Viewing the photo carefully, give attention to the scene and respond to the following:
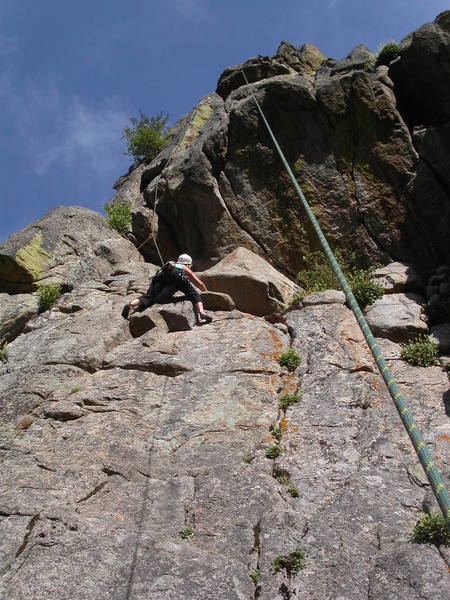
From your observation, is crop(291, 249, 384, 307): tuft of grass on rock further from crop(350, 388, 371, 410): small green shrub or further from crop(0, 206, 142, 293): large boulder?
crop(0, 206, 142, 293): large boulder

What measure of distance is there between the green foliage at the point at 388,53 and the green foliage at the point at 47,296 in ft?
36.8

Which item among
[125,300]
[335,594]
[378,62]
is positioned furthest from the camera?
[378,62]

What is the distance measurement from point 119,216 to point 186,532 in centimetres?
1433

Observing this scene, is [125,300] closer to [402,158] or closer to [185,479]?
[185,479]

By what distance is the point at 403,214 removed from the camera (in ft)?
49.9

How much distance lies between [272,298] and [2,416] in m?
6.24

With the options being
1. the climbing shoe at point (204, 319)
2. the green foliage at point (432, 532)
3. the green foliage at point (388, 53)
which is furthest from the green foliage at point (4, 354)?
the green foliage at point (388, 53)

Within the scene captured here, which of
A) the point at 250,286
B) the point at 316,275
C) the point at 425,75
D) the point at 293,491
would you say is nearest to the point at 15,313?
the point at 250,286

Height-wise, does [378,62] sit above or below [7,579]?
above

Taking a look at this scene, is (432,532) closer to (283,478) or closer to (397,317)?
(283,478)

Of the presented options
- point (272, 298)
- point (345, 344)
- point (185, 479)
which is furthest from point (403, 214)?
point (185, 479)

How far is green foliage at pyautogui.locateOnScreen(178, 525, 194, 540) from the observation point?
7992 mm

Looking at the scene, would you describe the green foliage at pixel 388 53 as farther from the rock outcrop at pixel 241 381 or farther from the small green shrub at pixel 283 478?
the small green shrub at pixel 283 478

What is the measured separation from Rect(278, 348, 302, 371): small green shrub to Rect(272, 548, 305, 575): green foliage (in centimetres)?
426
